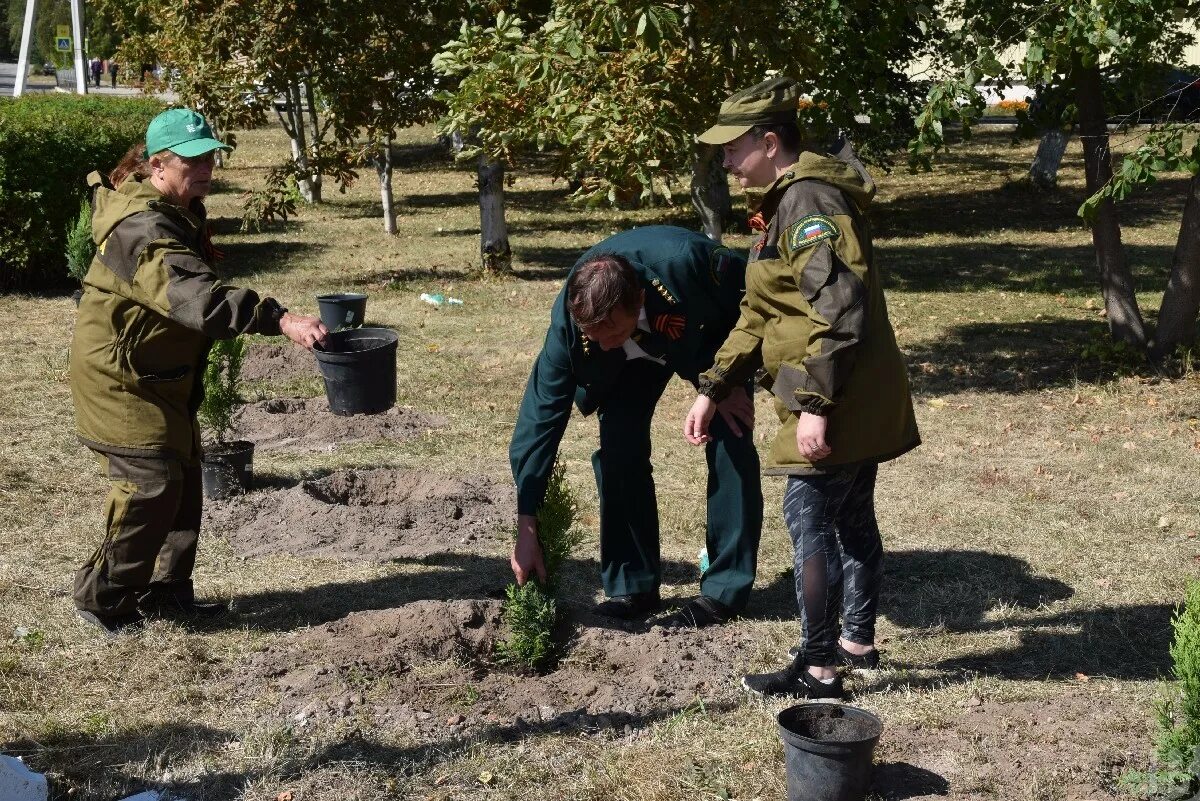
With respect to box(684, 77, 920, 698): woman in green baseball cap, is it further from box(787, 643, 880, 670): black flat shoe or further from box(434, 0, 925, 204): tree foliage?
box(434, 0, 925, 204): tree foliage

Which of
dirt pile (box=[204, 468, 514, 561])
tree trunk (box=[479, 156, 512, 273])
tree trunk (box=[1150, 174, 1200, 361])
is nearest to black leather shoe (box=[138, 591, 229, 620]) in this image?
dirt pile (box=[204, 468, 514, 561])

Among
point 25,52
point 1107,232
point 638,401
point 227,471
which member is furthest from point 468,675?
point 25,52

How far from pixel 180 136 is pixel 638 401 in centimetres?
205

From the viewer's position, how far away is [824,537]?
4117 mm

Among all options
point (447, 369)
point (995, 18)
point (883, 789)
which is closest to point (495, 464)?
point (447, 369)

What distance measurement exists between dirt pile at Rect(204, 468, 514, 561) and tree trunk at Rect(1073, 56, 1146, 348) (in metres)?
5.81

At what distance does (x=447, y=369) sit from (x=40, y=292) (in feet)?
18.6

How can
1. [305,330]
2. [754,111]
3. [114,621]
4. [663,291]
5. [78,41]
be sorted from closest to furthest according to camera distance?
[754,111], [305,330], [663,291], [114,621], [78,41]

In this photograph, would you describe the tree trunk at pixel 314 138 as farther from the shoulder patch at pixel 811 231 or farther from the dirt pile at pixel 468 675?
the shoulder patch at pixel 811 231

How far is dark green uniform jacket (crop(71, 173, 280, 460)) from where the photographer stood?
4.55m

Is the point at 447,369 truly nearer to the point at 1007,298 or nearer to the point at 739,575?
the point at 739,575

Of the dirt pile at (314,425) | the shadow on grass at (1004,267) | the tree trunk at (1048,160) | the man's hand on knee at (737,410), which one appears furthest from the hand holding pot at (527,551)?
the tree trunk at (1048,160)

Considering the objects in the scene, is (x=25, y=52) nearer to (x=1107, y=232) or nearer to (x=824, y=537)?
(x=1107, y=232)

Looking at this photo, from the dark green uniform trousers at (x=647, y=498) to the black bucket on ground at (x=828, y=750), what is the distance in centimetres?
145
